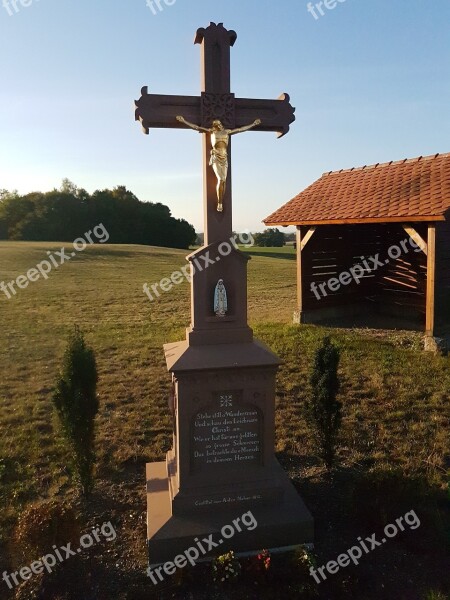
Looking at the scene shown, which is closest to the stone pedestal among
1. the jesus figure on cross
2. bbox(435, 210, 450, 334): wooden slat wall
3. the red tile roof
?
the jesus figure on cross

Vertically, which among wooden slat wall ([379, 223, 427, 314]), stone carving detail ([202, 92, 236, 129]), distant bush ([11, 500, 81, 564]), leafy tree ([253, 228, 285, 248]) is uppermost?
leafy tree ([253, 228, 285, 248])

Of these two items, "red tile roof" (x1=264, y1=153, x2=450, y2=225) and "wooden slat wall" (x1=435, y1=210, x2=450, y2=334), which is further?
"wooden slat wall" (x1=435, y1=210, x2=450, y2=334)

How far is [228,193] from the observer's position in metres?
4.60

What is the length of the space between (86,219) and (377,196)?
47007mm

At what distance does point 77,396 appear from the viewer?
4.78 metres

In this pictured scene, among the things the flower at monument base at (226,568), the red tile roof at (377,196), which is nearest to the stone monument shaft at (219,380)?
the flower at monument base at (226,568)

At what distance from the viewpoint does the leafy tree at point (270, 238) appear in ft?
179

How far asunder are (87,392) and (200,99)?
3.28 meters

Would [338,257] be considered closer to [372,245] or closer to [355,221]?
[372,245]

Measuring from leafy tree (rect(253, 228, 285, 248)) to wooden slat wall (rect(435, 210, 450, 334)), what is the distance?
43.6 m

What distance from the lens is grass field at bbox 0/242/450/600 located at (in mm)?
3914

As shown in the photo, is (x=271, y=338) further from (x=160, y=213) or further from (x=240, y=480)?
(x=160, y=213)

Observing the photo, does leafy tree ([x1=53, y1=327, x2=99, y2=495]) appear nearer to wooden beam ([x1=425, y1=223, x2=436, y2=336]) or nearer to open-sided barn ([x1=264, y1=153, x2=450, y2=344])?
open-sided barn ([x1=264, y1=153, x2=450, y2=344])

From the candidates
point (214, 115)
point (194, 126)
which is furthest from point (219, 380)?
point (214, 115)
